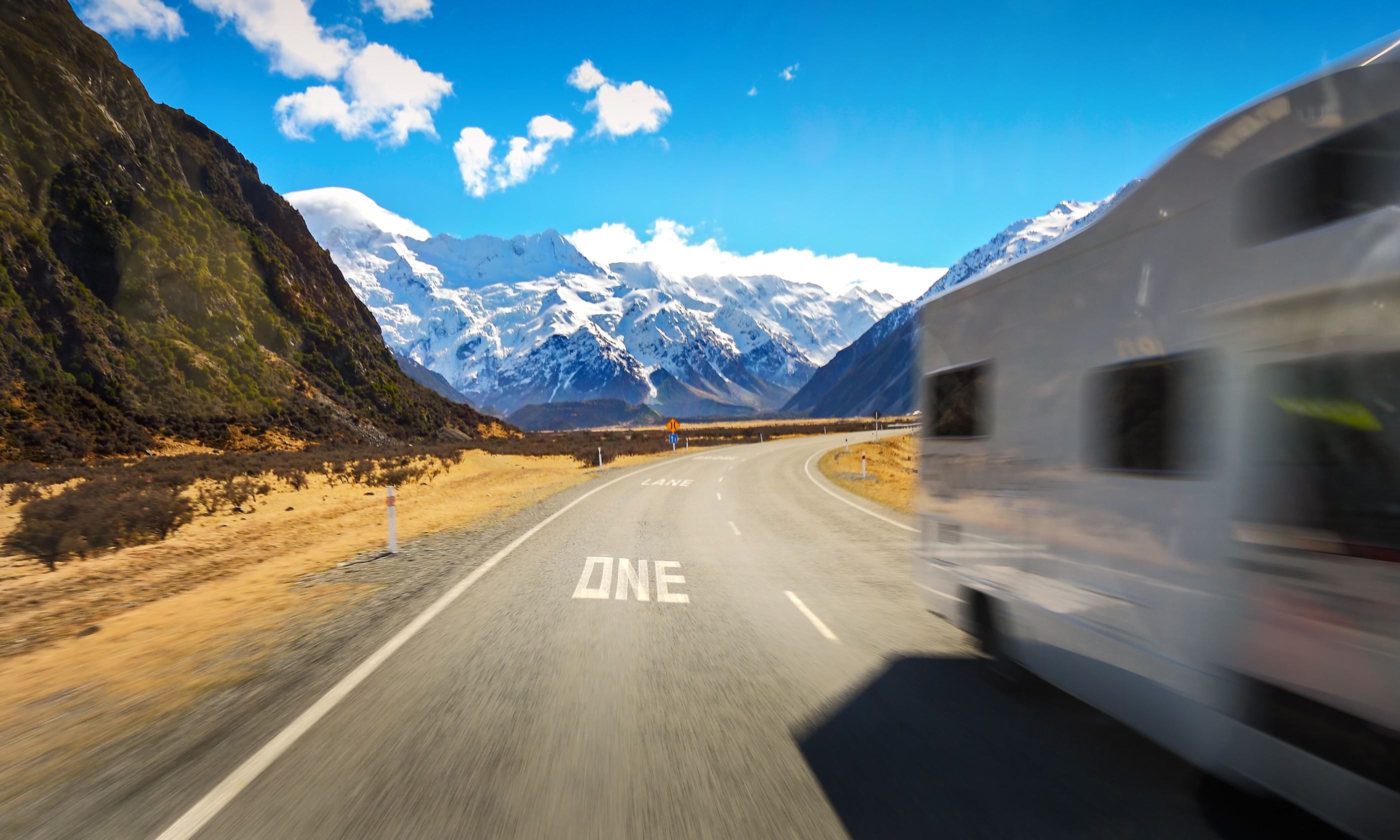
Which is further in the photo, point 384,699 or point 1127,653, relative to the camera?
point 384,699

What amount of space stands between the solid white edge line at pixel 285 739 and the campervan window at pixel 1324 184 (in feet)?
16.9

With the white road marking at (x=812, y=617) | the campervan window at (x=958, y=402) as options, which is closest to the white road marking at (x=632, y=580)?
the white road marking at (x=812, y=617)

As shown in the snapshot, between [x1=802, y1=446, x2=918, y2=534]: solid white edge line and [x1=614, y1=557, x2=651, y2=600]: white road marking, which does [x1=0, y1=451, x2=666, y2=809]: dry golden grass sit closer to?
[x1=614, y1=557, x2=651, y2=600]: white road marking

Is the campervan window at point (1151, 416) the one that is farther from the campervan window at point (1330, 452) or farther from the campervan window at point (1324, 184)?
the campervan window at point (1324, 184)

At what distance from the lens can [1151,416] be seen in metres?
3.48

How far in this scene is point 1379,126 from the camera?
8.34 feet

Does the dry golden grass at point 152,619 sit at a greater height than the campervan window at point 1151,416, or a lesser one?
lesser

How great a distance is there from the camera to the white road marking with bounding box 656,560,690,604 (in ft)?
25.3

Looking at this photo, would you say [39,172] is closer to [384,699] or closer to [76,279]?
[76,279]

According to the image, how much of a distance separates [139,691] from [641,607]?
4101 mm

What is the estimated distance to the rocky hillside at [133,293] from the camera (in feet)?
113

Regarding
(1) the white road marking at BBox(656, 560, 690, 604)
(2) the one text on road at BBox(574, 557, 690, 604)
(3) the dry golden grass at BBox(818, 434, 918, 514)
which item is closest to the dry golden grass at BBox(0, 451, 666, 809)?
(2) the one text on road at BBox(574, 557, 690, 604)

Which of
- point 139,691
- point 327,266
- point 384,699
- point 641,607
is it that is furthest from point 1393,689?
point 327,266

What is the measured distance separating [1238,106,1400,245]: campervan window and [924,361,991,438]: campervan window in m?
2.37
